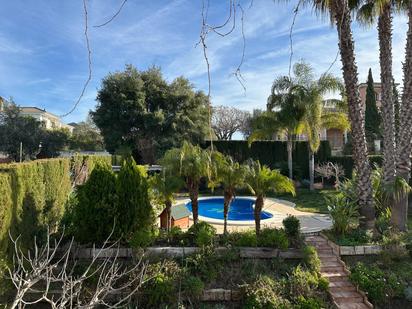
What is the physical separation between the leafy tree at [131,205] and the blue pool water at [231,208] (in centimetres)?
901

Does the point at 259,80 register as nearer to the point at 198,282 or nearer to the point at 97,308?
the point at 198,282

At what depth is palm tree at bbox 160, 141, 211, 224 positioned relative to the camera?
328 inches

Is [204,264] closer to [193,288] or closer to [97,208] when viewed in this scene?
[193,288]

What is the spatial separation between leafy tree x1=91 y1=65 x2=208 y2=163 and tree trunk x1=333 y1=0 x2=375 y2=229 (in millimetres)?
15782

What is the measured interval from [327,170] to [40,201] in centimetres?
1764

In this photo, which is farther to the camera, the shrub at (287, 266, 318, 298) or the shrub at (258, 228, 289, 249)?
the shrub at (258, 228, 289, 249)

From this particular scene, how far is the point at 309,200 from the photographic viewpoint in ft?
61.4

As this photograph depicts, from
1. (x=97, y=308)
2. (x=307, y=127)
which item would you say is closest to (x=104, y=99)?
(x=307, y=127)

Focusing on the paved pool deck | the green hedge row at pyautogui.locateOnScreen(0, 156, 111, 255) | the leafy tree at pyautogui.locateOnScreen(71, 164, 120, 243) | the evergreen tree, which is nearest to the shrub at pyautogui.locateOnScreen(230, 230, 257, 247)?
the paved pool deck

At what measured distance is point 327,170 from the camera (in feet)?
68.5

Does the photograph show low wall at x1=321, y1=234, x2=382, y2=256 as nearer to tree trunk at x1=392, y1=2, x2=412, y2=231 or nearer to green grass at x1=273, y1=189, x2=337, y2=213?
tree trunk at x1=392, y1=2, x2=412, y2=231

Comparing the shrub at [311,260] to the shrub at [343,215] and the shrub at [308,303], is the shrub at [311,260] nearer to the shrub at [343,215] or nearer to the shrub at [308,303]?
the shrub at [308,303]

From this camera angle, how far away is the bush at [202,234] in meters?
7.32

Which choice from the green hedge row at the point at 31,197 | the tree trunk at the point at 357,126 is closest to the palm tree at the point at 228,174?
the tree trunk at the point at 357,126
